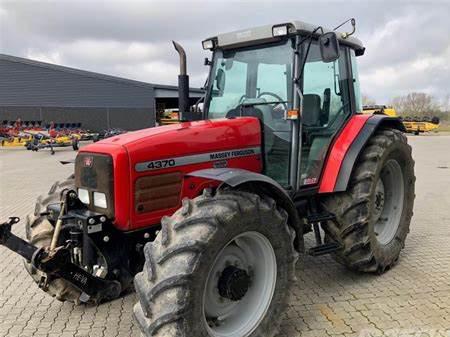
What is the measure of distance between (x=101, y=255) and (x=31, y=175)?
35.9 ft

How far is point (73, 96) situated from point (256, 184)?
1331 inches

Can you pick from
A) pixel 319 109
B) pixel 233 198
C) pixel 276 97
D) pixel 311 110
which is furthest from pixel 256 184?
pixel 319 109

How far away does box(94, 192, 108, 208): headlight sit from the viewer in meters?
3.19

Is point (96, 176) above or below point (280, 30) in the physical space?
below

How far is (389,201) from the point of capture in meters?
4.98

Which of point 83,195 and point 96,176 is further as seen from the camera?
point 83,195

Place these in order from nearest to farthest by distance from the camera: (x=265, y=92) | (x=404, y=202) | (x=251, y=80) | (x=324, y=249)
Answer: (x=324, y=249) < (x=265, y=92) < (x=251, y=80) < (x=404, y=202)

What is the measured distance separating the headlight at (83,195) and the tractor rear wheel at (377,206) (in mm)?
2159

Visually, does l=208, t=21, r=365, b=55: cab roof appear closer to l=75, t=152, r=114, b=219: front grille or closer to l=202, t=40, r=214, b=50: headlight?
l=202, t=40, r=214, b=50: headlight

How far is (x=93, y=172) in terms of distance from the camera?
3238mm

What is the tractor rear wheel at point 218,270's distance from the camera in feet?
8.31

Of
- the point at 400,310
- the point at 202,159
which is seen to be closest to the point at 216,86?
the point at 202,159

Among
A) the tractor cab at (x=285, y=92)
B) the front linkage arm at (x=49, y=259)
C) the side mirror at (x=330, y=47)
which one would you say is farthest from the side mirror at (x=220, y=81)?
the front linkage arm at (x=49, y=259)

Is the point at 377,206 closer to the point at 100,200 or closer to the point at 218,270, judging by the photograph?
the point at 218,270
